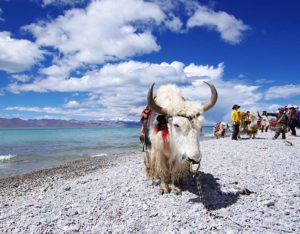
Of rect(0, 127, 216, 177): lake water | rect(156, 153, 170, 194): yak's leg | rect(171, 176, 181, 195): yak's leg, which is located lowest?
rect(0, 127, 216, 177): lake water

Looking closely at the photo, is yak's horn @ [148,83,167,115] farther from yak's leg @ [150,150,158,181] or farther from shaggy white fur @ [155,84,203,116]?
yak's leg @ [150,150,158,181]

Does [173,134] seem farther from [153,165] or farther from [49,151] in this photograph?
[49,151]

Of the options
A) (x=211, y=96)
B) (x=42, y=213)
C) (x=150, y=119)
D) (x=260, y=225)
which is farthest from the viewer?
(x=150, y=119)

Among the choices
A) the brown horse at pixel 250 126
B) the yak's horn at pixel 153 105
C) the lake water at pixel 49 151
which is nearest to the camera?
the yak's horn at pixel 153 105

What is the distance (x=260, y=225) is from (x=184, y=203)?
1499 millimetres

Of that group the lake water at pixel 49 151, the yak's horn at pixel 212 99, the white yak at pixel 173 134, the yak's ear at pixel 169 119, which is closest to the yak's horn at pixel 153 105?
the white yak at pixel 173 134

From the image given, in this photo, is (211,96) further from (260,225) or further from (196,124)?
(260,225)

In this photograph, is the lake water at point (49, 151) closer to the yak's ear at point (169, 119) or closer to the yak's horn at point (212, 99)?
the yak's horn at point (212, 99)

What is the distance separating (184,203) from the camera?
223 inches

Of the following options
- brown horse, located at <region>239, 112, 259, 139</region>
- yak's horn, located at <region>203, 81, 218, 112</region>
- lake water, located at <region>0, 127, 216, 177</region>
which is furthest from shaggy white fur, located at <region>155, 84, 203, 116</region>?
brown horse, located at <region>239, 112, 259, 139</region>

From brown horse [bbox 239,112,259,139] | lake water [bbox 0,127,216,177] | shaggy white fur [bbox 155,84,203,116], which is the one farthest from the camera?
brown horse [bbox 239,112,259,139]

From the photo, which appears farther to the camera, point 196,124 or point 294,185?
point 294,185

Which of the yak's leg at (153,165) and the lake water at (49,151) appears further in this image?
the lake water at (49,151)

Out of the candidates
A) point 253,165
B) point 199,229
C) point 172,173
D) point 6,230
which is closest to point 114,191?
point 172,173
